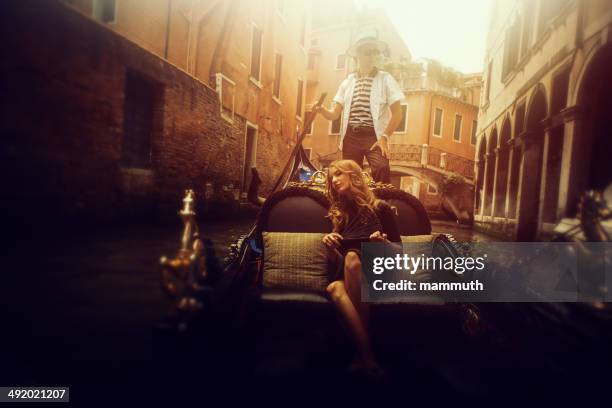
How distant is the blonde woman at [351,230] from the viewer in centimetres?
138

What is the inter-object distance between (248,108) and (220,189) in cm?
48

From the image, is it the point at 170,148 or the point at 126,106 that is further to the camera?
the point at 170,148

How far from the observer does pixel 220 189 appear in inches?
68.7

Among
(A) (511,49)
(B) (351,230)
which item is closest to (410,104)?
(A) (511,49)

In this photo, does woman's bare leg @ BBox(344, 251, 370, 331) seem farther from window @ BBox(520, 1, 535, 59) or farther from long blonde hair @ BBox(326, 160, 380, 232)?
window @ BBox(520, 1, 535, 59)

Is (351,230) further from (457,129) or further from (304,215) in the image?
(457,129)

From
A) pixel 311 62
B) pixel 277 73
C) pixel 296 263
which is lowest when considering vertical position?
pixel 296 263

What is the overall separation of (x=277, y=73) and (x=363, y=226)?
117 cm

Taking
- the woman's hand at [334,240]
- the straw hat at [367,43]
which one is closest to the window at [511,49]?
the straw hat at [367,43]

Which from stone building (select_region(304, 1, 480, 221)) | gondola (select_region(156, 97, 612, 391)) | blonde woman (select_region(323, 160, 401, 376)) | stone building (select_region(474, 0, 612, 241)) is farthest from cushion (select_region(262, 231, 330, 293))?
stone building (select_region(474, 0, 612, 241))

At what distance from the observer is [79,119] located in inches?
46.4

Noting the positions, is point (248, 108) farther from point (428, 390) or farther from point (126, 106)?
point (428, 390)

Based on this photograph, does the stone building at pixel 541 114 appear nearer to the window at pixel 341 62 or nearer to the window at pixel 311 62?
the window at pixel 341 62

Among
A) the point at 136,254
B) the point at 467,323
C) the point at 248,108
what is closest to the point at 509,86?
the point at 467,323
